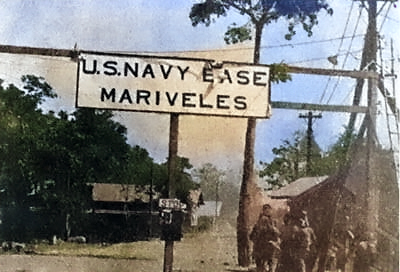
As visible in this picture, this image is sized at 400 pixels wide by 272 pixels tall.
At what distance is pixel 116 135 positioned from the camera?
3184 millimetres

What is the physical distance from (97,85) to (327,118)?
0.96m

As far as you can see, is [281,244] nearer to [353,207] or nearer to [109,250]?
[353,207]

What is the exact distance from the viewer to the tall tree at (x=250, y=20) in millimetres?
3234

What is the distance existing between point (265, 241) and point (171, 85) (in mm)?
754

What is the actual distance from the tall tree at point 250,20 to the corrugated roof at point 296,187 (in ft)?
0.38

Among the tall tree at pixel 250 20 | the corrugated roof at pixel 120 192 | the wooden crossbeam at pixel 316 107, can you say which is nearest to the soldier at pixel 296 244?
the tall tree at pixel 250 20

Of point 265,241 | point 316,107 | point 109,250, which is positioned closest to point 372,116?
point 316,107

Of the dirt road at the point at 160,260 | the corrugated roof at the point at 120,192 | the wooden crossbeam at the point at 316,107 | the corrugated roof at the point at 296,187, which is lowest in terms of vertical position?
the dirt road at the point at 160,260

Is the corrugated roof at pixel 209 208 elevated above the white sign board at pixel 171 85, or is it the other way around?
the white sign board at pixel 171 85

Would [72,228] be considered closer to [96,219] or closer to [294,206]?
[96,219]

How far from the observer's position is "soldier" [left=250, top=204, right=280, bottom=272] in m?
3.28

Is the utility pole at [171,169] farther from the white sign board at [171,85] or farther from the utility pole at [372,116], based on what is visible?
the utility pole at [372,116]

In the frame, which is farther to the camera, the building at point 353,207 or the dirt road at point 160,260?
the building at point 353,207

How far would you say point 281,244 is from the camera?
3.28 m
